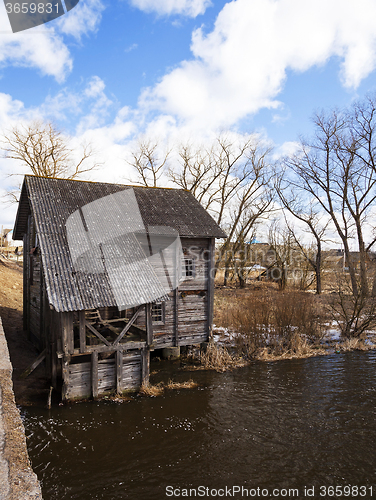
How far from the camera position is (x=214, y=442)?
779 centimetres

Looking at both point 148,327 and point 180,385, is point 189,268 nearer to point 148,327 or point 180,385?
point 148,327

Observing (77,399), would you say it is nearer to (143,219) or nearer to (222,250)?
(143,219)

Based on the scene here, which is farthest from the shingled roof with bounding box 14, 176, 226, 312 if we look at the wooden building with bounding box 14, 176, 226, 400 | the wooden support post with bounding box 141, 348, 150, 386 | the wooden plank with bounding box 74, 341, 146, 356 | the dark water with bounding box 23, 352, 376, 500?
the dark water with bounding box 23, 352, 376, 500

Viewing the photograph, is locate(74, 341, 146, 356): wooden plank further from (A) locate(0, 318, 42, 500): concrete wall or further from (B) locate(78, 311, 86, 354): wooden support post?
(A) locate(0, 318, 42, 500): concrete wall

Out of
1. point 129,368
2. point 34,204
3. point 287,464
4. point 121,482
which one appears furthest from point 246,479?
point 34,204

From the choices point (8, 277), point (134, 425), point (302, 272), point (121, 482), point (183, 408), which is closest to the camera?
point (121, 482)

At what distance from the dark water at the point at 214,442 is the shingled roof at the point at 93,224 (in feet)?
10.00

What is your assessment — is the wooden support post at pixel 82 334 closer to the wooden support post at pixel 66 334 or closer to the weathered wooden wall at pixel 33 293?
the wooden support post at pixel 66 334

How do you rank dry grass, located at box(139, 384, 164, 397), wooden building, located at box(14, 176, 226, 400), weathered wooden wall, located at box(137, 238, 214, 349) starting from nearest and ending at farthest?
wooden building, located at box(14, 176, 226, 400) → dry grass, located at box(139, 384, 164, 397) → weathered wooden wall, located at box(137, 238, 214, 349)

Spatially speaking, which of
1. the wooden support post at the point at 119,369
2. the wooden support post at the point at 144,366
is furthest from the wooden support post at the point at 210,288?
the wooden support post at the point at 119,369

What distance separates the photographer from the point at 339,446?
776 centimetres

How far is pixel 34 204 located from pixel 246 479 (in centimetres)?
1021

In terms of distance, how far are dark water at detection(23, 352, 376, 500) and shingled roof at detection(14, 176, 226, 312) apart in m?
3.05

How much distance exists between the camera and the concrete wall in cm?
205
